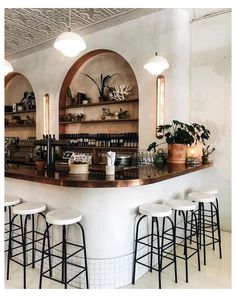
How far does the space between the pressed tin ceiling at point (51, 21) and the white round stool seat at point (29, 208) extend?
9.36 ft

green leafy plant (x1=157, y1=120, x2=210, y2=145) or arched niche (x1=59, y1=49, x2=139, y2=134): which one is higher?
arched niche (x1=59, y1=49, x2=139, y2=134)

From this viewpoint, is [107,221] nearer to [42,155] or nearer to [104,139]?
[42,155]

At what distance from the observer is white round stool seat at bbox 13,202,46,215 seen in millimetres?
2396

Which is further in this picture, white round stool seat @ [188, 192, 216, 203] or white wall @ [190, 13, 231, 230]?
white wall @ [190, 13, 231, 230]

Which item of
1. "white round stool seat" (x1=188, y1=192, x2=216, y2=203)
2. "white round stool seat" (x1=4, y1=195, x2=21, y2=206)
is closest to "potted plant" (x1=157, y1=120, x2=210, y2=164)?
"white round stool seat" (x1=188, y1=192, x2=216, y2=203)

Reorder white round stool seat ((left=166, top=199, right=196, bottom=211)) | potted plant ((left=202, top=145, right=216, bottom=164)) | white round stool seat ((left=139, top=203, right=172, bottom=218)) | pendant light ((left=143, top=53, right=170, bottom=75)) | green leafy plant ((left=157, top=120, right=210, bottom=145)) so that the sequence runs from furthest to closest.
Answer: potted plant ((left=202, top=145, right=216, bottom=164)) → green leafy plant ((left=157, top=120, right=210, bottom=145)) → pendant light ((left=143, top=53, right=170, bottom=75)) → white round stool seat ((left=166, top=199, right=196, bottom=211)) → white round stool seat ((left=139, top=203, right=172, bottom=218))

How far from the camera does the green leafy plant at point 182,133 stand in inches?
142

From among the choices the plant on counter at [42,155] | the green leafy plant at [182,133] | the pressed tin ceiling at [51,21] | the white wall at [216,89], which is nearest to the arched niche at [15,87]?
the pressed tin ceiling at [51,21]

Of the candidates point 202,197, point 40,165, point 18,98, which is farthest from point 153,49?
point 18,98

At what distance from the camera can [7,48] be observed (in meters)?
5.66

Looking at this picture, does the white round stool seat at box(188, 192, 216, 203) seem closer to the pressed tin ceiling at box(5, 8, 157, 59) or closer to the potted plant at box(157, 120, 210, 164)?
the potted plant at box(157, 120, 210, 164)

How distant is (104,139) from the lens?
495 cm

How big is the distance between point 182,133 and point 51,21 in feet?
9.41

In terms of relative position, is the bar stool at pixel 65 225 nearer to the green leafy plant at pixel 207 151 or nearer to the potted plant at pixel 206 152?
the potted plant at pixel 206 152
